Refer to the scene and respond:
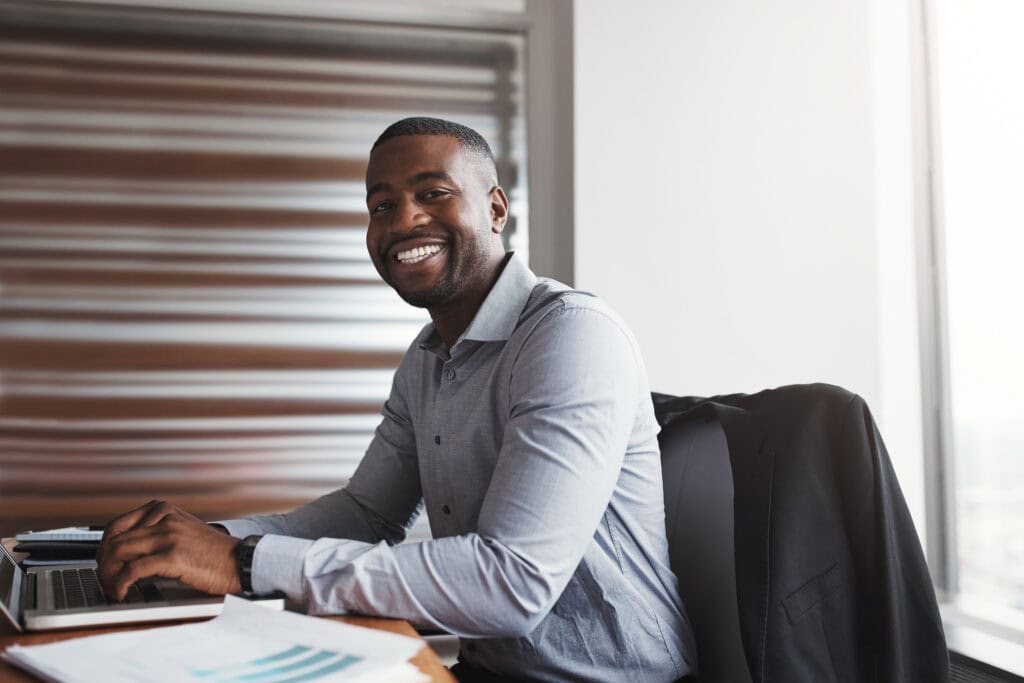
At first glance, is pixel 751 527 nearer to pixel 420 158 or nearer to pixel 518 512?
pixel 518 512

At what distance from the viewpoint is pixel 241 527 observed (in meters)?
1.48

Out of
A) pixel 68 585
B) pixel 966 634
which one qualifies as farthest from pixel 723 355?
pixel 68 585

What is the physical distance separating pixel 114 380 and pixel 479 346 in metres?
1.32

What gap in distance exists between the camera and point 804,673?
47.8 inches

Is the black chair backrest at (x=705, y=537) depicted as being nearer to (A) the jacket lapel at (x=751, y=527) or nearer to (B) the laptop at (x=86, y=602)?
(A) the jacket lapel at (x=751, y=527)

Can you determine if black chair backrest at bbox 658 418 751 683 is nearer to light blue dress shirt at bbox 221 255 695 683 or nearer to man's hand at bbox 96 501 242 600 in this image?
light blue dress shirt at bbox 221 255 695 683

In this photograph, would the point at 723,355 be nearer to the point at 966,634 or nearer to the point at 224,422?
the point at 966,634

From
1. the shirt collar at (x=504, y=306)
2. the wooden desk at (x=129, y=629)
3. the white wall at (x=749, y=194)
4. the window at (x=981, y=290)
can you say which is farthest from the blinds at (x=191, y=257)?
the wooden desk at (x=129, y=629)

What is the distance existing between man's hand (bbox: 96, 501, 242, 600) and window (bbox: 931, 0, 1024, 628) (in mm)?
1933

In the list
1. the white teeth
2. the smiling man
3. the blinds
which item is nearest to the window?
the blinds

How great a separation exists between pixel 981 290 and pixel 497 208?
1.43 metres

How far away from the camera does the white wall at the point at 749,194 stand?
2.51 meters

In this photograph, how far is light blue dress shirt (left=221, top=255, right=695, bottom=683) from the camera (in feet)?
3.59

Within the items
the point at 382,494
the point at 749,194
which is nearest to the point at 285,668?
the point at 382,494
